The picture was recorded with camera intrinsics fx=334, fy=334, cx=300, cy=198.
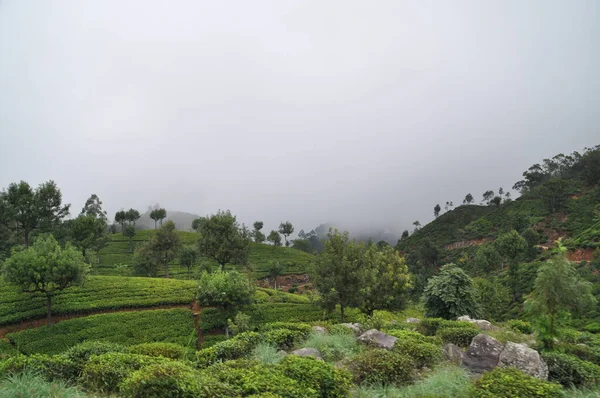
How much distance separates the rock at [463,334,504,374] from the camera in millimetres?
10927

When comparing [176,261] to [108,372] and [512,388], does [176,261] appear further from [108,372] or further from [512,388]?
[512,388]

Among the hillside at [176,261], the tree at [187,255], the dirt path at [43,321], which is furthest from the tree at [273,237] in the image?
the dirt path at [43,321]

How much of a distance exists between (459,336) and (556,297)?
156 inches

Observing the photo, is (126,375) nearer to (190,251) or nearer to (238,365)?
(238,365)

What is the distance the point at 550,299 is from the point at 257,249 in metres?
75.6

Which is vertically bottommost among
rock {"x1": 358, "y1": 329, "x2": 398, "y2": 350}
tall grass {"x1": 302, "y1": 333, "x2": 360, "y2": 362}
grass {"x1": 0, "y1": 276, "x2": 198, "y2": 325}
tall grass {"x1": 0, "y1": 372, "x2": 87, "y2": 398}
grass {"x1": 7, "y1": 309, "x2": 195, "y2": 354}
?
grass {"x1": 7, "y1": 309, "x2": 195, "y2": 354}

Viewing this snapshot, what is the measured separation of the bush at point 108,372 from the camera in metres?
7.82

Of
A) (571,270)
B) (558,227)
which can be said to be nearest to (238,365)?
(571,270)

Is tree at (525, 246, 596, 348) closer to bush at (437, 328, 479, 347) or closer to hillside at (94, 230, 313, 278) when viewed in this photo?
bush at (437, 328, 479, 347)

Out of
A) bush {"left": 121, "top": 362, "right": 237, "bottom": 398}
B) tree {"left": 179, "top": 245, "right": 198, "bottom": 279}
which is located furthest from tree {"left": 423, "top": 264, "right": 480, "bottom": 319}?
tree {"left": 179, "top": 245, "right": 198, "bottom": 279}

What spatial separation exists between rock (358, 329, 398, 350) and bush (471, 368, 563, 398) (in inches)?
194

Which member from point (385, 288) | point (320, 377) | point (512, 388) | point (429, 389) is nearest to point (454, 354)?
point (429, 389)

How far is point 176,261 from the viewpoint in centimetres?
6225

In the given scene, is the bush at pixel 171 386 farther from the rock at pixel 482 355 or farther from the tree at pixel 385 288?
the tree at pixel 385 288
